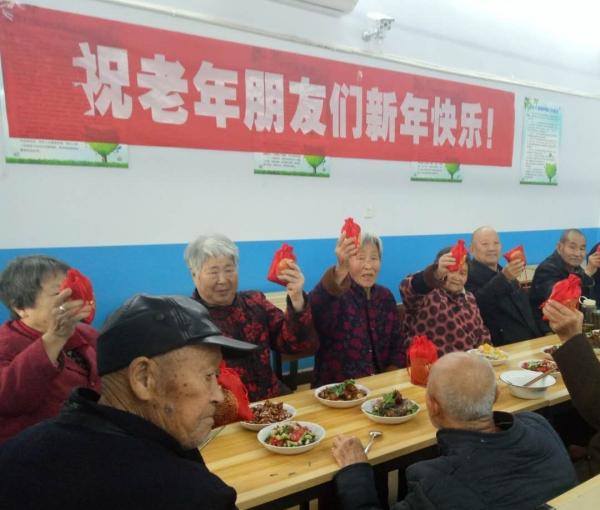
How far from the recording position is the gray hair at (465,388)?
1.31m

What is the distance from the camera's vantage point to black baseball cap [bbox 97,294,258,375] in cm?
86

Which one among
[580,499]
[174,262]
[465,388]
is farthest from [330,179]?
[580,499]

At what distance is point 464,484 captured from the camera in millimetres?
1187

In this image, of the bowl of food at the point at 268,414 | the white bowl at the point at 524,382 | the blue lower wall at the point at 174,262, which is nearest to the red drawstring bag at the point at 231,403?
the bowl of food at the point at 268,414

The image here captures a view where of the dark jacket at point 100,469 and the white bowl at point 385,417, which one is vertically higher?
the dark jacket at point 100,469

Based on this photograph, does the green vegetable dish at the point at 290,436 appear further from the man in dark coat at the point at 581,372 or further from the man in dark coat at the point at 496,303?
the man in dark coat at the point at 496,303

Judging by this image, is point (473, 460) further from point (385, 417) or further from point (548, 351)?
point (548, 351)

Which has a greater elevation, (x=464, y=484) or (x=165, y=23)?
(x=165, y=23)

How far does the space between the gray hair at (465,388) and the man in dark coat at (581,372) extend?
48cm

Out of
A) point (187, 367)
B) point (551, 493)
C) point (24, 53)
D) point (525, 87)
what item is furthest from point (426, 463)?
point (525, 87)

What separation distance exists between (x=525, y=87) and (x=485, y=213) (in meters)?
1.38

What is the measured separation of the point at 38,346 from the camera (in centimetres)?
148

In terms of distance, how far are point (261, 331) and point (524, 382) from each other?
125 cm

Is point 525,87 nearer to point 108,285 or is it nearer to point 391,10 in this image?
point 391,10
